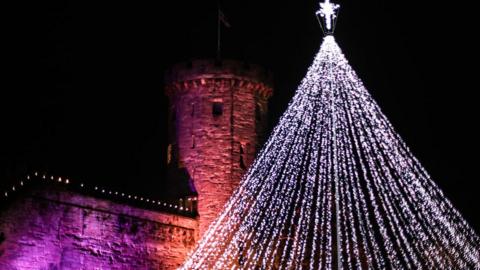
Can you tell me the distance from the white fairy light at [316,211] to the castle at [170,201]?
0.84 metres

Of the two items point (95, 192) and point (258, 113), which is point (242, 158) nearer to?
point (258, 113)

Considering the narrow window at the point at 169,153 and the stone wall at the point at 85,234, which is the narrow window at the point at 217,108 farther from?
the stone wall at the point at 85,234

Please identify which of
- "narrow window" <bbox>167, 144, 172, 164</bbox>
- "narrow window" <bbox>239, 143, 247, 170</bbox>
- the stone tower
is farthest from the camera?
"narrow window" <bbox>167, 144, 172, 164</bbox>

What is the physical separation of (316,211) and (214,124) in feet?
15.9

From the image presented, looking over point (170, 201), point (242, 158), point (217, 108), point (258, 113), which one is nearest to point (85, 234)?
point (170, 201)

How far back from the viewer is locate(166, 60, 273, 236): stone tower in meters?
25.8

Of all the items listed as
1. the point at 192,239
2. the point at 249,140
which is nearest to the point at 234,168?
the point at 249,140

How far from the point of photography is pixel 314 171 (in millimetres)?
24859

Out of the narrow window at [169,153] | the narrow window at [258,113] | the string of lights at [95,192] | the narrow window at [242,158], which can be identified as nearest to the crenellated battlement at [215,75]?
the narrow window at [258,113]

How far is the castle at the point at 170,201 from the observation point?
20.1 m

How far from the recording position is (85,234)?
848 inches

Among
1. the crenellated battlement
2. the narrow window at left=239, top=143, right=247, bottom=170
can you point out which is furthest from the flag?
the narrow window at left=239, top=143, right=247, bottom=170

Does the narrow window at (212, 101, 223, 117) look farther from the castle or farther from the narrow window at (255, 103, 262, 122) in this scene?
the narrow window at (255, 103, 262, 122)

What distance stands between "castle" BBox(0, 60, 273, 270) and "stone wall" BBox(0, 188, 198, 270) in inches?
1.1
